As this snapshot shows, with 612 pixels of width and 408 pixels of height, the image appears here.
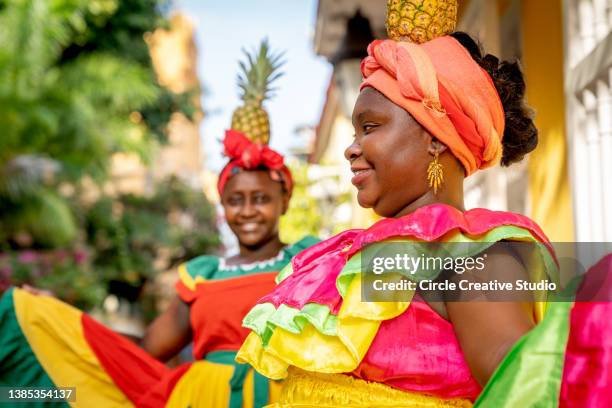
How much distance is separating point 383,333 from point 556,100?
2431 millimetres

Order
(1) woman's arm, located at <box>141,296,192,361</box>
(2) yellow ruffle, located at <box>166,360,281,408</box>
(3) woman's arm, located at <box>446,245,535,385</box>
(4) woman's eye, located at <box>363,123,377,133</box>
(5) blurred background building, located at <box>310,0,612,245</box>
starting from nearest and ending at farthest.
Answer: (3) woman's arm, located at <box>446,245,535,385</box>, (4) woman's eye, located at <box>363,123,377,133</box>, (5) blurred background building, located at <box>310,0,612,245</box>, (2) yellow ruffle, located at <box>166,360,281,408</box>, (1) woman's arm, located at <box>141,296,192,361</box>

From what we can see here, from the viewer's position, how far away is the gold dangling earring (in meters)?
1.91

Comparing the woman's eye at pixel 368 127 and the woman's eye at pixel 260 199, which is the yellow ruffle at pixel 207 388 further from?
the woman's eye at pixel 368 127

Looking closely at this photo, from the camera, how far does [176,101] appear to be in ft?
54.3

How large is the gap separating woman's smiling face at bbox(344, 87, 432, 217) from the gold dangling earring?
0.5 inches

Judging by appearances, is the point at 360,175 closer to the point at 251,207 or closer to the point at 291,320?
the point at 291,320

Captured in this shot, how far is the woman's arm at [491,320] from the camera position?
1623 mm

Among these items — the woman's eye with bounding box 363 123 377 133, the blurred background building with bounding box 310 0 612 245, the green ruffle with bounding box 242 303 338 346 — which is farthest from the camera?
the blurred background building with bounding box 310 0 612 245

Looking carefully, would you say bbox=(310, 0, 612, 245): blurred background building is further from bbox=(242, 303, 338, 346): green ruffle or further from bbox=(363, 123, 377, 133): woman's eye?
bbox=(242, 303, 338, 346): green ruffle

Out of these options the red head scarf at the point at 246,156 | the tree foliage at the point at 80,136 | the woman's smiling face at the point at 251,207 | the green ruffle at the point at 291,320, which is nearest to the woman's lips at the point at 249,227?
the woman's smiling face at the point at 251,207

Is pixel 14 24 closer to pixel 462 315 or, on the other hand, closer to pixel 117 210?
pixel 117 210

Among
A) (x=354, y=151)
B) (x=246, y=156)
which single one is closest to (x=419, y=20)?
(x=354, y=151)

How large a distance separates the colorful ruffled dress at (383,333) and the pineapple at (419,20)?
Answer: 0.51m

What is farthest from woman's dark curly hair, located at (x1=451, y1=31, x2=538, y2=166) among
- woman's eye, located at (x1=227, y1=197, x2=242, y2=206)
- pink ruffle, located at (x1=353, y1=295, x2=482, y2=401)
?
woman's eye, located at (x1=227, y1=197, x2=242, y2=206)
